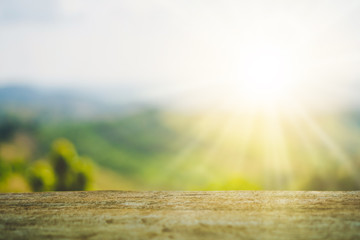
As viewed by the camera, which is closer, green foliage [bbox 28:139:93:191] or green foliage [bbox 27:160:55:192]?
green foliage [bbox 27:160:55:192]

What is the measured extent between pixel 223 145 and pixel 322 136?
32343mm

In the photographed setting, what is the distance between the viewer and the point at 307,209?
1.42 meters

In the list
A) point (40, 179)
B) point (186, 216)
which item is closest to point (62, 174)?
point (40, 179)

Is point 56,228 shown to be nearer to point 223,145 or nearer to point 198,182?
point 198,182

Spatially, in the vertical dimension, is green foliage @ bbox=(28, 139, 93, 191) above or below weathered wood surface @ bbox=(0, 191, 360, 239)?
above

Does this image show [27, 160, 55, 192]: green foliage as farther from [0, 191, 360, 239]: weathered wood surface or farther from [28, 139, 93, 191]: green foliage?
[0, 191, 360, 239]: weathered wood surface

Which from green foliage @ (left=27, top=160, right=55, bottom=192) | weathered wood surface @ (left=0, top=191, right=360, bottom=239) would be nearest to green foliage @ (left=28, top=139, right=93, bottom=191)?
green foliage @ (left=27, top=160, right=55, bottom=192)

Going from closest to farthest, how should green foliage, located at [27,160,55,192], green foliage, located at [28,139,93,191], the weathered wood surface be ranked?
the weathered wood surface < green foliage, located at [27,160,55,192] < green foliage, located at [28,139,93,191]

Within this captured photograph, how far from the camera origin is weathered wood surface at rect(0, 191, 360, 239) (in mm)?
1216

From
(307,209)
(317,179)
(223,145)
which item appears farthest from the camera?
(223,145)

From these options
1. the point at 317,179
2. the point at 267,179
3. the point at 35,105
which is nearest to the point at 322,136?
the point at 267,179

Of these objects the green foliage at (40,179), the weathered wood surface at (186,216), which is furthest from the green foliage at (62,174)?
the weathered wood surface at (186,216)

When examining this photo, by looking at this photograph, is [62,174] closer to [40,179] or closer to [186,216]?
[40,179]

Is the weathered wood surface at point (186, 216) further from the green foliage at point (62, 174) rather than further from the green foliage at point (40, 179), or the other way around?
the green foliage at point (40, 179)
